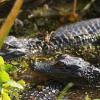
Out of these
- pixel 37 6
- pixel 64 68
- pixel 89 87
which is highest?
pixel 37 6

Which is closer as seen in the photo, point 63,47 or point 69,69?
point 69,69

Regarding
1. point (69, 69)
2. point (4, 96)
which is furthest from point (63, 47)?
point (4, 96)

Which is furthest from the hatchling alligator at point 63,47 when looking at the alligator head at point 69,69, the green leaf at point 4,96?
the green leaf at point 4,96

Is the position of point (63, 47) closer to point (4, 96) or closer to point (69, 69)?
point (69, 69)

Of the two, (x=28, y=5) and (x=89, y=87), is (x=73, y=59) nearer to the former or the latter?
(x=89, y=87)

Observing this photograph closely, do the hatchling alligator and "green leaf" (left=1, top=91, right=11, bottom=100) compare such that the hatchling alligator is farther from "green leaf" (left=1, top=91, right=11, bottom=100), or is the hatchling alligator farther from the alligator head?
"green leaf" (left=1, top=91, right=11, bottom=100)

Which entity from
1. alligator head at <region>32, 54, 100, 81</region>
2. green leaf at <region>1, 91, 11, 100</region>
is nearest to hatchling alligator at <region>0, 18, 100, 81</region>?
alligator head at <region>32, 54, 100, 81</region>

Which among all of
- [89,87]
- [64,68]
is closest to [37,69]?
[64,68]

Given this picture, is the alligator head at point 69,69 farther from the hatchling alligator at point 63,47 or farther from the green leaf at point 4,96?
the green leaf at point 4,96

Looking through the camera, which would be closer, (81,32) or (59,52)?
(59,52)
